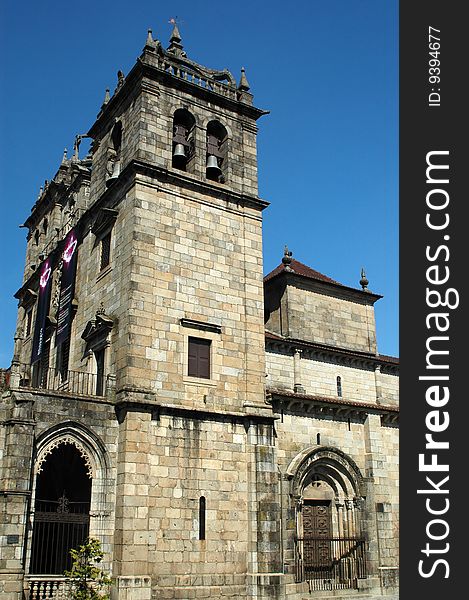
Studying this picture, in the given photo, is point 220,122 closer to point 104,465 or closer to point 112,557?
point 104,465

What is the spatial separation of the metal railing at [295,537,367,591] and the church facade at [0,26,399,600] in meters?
0.05

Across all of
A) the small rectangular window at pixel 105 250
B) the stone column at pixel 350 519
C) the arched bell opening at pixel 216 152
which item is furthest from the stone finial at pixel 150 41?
the stone column at pixel 350 519

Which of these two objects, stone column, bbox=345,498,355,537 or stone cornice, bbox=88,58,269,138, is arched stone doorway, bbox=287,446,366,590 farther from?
stone cornice, bbox=88,58,269,138

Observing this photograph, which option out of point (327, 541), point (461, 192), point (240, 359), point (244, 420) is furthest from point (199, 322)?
point (461, 192)

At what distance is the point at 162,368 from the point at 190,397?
123cm

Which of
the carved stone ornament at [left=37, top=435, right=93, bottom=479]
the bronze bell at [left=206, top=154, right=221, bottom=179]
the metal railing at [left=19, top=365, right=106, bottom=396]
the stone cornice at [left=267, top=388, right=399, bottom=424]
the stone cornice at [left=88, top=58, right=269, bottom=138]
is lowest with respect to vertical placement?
the carved stone ornament at [left=37, top=435, right=93, bottom=479]

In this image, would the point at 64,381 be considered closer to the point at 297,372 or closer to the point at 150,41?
the point at 297,372

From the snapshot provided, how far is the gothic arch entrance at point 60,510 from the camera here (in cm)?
1827

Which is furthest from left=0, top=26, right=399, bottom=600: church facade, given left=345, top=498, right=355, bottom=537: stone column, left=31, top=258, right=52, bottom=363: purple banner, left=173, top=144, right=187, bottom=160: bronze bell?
left=173, top=144, right=187, bottom=160: bronze bell

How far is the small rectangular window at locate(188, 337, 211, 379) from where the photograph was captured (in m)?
20.5

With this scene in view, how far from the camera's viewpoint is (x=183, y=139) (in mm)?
23359

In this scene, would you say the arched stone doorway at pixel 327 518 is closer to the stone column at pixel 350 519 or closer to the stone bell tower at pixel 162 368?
the stone column at pixel 350 519

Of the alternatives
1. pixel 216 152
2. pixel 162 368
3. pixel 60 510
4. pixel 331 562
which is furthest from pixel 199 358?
pixel 331 562

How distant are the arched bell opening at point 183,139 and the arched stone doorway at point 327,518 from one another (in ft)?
34.8
